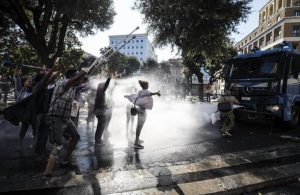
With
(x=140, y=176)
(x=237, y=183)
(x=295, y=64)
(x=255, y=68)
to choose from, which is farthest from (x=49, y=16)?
(x=237, y=183)

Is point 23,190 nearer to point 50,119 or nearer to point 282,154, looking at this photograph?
point 50,119

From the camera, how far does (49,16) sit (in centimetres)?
1553

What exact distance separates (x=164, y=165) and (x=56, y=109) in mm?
2231

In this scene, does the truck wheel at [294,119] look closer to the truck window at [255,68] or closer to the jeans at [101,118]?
the truck window at [255,68]

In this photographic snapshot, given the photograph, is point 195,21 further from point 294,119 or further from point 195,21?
point 294,119

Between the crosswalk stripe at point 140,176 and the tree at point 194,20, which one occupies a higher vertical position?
the tree at point 194,20

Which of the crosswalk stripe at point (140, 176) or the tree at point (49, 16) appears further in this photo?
the tree at point (49, 16)

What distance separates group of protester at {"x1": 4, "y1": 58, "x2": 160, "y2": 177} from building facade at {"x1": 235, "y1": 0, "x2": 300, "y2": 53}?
42.1m

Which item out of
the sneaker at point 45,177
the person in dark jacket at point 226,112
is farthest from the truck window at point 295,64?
the sneaker at point 45,177

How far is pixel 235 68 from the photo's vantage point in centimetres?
1012

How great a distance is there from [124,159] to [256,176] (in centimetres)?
250

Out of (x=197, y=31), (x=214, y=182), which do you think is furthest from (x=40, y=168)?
(x=197, y=31)

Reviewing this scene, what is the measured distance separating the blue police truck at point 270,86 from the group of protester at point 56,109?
157 inches

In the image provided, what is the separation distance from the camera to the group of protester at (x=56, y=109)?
4727 millimetres
